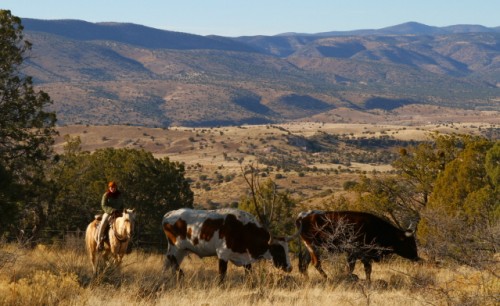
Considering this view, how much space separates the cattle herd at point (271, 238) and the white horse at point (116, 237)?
206mm

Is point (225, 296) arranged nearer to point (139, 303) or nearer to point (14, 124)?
point (139, 303)

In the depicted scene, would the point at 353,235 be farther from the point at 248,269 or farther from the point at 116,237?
the point at 116,237

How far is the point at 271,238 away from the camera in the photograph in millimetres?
13266

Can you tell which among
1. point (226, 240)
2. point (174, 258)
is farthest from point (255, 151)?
point (226, 240)

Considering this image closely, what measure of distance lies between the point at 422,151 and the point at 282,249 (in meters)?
22.7

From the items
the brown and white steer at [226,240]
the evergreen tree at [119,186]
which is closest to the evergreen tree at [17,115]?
the evergreen tree at [119,186]

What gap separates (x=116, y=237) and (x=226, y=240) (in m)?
2.33

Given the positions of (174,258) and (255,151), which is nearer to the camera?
(174,258)

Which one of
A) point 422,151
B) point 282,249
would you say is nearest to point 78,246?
point 282,249

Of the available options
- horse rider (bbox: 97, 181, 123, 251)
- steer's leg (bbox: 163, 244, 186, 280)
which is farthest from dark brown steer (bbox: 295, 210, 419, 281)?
horse rider (bbox: 97, 181, 123, 251)

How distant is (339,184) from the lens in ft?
253

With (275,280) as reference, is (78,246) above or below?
below

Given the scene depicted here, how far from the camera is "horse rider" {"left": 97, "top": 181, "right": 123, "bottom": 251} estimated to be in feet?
46.8

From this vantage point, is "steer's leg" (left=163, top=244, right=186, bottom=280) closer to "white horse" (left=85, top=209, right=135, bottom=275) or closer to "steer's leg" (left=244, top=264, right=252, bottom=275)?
"white horse" (left=85, top=209, right=135, bottom=275)
